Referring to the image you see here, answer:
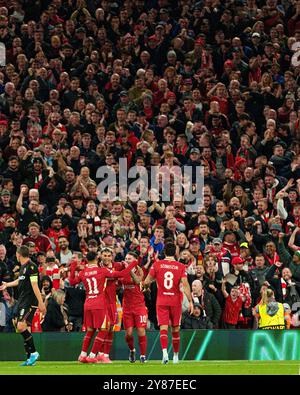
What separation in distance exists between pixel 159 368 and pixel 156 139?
9.35 m

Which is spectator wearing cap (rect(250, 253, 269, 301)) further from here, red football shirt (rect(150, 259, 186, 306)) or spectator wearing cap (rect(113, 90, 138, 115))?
spectator wearing cap (rect(113, 90, 138, 115))

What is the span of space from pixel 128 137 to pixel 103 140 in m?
0.60

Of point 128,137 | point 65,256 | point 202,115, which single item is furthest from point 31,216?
point 202,115

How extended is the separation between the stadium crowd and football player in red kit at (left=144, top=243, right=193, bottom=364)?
7.35 ft

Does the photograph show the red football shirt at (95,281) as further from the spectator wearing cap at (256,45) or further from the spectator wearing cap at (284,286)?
the spectator wearing cap at (256,45)

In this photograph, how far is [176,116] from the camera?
29469mm

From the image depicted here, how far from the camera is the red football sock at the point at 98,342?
21.7 meters

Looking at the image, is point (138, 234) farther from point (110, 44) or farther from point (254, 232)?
point (110, 44)

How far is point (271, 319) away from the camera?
23.9 metres

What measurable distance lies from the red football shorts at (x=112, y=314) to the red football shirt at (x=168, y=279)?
2.70 feet

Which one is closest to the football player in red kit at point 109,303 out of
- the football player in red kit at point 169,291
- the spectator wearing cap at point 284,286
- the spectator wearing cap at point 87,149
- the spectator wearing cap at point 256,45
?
the football player in red kit at point 169,291

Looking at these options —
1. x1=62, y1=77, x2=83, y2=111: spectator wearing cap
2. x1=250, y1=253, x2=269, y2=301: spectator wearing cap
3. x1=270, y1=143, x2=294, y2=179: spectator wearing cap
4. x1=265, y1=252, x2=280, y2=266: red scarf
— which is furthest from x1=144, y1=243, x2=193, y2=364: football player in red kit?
x1=62, y1=77, x2=83, y2=111: spectator wearing cap

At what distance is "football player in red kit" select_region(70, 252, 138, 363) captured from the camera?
21594 millimetres

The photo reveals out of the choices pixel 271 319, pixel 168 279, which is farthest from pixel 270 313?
pixel 168 279
